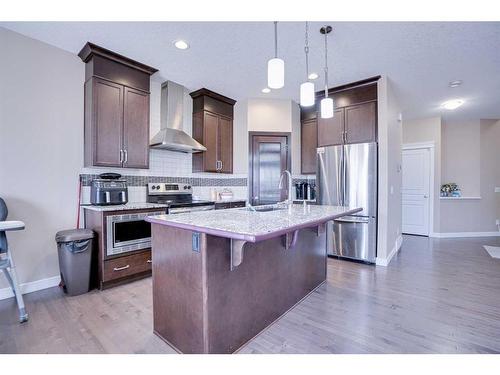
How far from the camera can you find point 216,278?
1.55 metres

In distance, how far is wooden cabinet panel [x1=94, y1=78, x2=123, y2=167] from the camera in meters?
2.88

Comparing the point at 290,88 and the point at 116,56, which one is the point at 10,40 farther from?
the point at 290,88

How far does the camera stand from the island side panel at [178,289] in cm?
153

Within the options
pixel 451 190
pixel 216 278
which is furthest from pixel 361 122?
pixel 451 190

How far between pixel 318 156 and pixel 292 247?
2259mm

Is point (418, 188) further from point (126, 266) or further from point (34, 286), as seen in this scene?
point (34, 286)

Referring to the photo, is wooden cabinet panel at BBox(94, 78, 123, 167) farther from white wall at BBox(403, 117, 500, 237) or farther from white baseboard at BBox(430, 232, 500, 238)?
white baseboard at BBox(430, 232, 500, 238)

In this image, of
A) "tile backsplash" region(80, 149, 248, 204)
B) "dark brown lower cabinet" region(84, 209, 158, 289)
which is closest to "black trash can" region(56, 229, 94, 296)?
"dark brown lower cabinet" region(84, 209, 158, 289)

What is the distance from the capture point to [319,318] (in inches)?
84.0

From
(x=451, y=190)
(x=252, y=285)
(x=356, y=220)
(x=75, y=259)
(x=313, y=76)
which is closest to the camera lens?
(x=252, y=285)

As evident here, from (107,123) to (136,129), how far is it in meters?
0.36

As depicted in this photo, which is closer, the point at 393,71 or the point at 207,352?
the point at 207,352

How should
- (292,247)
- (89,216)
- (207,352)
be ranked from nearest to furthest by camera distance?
(207,352) → (292,247) → (89,216)
